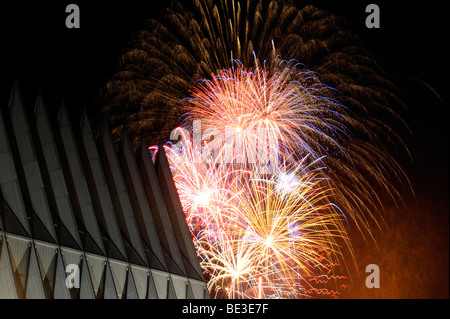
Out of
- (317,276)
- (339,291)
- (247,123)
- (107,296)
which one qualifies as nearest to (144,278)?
(107,296)

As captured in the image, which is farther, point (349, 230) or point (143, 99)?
point (349, 230)

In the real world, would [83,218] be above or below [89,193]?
below

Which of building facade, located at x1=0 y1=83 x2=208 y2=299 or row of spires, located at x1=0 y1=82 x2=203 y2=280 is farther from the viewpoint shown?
row of spires, located at x1=0 y1=82 x2=203 y2=280

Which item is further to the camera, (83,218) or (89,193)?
(89,193)

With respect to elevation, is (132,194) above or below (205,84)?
below

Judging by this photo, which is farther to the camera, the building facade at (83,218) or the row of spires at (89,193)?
the row of spires at (89,193)
